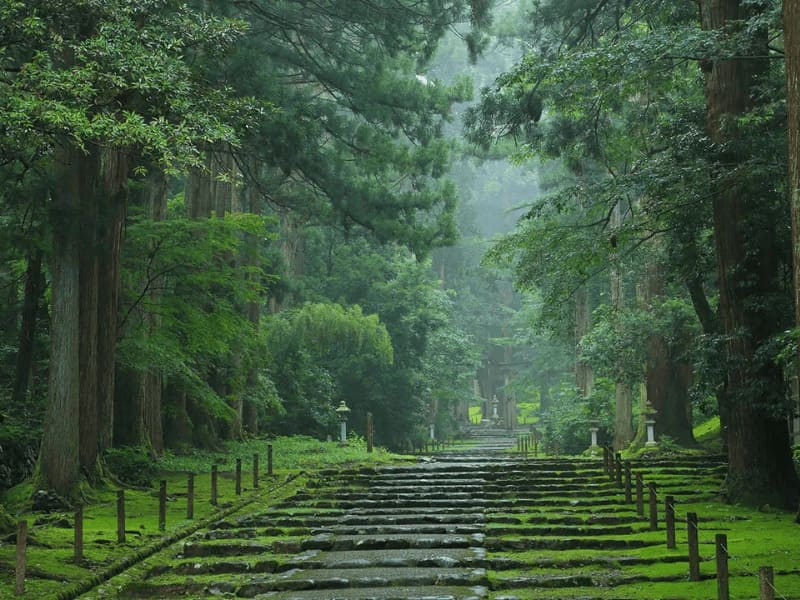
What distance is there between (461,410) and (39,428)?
50.4m

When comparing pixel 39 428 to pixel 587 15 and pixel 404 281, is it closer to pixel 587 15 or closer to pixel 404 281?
pixel 587 15

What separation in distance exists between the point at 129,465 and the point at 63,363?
420 cm

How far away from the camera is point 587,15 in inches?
857

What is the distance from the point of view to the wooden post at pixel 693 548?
973cm

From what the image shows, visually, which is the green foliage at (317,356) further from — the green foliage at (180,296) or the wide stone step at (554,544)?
the wide stone step at (554,544)

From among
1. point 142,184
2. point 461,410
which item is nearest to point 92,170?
point 142,184

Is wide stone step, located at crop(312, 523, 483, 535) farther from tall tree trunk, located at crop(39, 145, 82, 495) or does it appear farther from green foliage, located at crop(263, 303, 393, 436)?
green foliage, located at crop(263, 303, 393, 436)

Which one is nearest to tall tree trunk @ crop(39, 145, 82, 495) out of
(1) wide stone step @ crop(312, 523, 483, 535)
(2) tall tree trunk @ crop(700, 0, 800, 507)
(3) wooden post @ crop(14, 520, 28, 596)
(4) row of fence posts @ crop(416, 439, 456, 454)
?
(1) wide stone step @ crop(312, 523, 483, 535)

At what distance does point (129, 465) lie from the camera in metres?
19.0

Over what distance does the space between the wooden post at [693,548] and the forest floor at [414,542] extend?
13cm

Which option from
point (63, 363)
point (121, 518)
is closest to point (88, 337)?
point (63, 363)

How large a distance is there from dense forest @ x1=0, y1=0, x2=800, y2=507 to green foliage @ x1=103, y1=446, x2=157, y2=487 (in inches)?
24.7

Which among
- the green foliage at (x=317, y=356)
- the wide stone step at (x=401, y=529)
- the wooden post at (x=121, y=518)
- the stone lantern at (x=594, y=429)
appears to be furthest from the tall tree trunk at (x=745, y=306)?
the green foliage at (x=317, y=356)

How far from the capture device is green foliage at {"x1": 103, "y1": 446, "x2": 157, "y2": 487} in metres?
18.5
